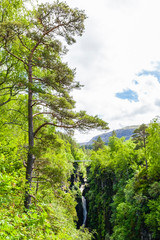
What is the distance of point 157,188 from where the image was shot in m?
15.9

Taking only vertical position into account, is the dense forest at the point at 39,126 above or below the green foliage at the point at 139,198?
above

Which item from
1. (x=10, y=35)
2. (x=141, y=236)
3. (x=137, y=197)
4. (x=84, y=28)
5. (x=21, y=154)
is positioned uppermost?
(x=84, y=28)

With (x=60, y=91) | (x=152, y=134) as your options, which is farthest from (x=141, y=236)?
(x=60, y=91)

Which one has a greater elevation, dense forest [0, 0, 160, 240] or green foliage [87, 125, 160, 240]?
dense forest [0, 0, 160, 240]

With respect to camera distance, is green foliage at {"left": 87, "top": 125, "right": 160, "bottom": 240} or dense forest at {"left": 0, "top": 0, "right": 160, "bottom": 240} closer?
dense forest at {"left": 0, "top": 0, "right": 160, "bottom": 240}

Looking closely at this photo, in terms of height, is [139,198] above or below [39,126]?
below

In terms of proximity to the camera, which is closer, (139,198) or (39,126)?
(39,126)

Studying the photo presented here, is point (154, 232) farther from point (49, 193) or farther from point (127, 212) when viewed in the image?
point (49, 193)

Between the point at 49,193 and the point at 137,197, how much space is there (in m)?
11.6

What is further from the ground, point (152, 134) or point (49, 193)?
point (152, 134)

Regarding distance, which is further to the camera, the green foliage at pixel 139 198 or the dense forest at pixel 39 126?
the green foliage at pixel 139 198

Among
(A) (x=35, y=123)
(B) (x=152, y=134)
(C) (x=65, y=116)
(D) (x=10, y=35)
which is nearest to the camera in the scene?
(D) (x=10, y=35)

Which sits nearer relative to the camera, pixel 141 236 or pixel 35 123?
pixel 35 123

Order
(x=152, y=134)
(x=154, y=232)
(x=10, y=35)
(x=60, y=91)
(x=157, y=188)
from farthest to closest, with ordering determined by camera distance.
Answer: (x=152, y=134) → (x=157, y=188) → (x=154, y=232) → (x=60, y=91) → (x=10, y=35)
